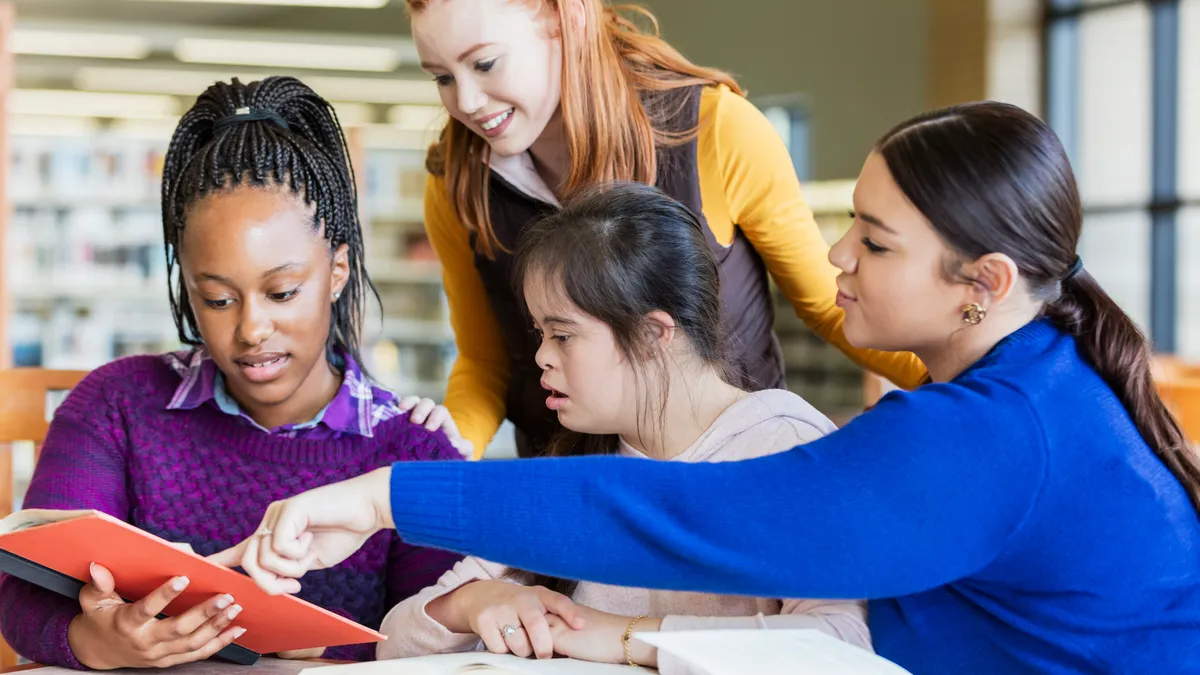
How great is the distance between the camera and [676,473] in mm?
837

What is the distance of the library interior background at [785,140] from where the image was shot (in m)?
6.34

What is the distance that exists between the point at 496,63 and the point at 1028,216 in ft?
2.35

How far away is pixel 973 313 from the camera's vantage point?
0.95m

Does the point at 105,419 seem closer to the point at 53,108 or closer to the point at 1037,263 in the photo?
the point at 1037,263

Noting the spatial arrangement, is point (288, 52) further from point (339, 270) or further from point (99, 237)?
point (339, 270)

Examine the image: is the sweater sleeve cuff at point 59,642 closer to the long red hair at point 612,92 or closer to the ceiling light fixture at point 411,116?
the long red hair at point 612,92

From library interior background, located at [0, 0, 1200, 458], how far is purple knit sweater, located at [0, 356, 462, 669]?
13.2ft

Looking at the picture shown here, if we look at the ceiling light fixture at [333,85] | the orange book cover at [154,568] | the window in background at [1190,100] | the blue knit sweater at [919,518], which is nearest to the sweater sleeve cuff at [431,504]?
the blue knit sweater at [919,518]

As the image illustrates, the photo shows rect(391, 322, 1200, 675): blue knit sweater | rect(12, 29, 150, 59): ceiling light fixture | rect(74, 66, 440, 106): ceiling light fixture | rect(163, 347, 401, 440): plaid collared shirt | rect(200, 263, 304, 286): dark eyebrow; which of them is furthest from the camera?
rect(74, 66, 440, 106): ceiling light fixture

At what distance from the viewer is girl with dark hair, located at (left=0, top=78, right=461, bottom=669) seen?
1307mm

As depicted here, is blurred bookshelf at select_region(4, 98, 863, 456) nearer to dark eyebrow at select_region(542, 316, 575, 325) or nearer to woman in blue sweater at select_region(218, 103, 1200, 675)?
dark eyebrow at select_region(542, 316, 575, 325)

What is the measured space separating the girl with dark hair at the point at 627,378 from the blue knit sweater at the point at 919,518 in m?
0.23

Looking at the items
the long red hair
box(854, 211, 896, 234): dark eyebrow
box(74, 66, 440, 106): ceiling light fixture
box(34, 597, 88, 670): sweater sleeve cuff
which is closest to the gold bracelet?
box(854, 211, 896, 234): dark eyebrow

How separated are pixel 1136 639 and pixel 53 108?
9.07 m
